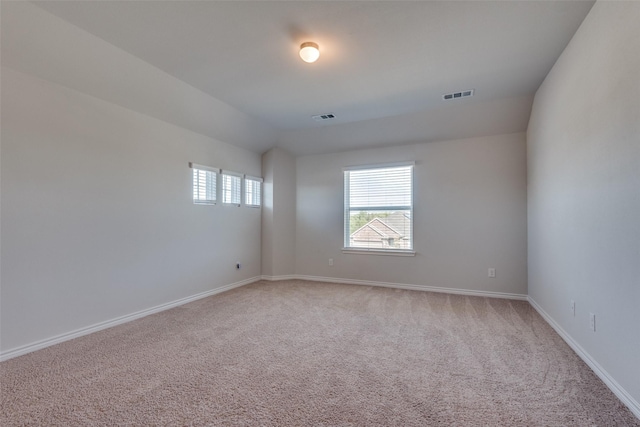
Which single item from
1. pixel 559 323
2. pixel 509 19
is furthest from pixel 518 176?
pixel 509 19

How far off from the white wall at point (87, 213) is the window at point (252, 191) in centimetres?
93

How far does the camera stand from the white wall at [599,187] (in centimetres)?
171

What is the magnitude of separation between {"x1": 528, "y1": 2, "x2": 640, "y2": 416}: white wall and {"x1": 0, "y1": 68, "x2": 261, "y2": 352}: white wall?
4255 millimetres

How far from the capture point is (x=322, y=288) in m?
4.76

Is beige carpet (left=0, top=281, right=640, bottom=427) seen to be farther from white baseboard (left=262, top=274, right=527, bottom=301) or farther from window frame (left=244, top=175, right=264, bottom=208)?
window frame (left=244, top=175, right=264, bottom=208)

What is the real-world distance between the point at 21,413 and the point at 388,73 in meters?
3.85

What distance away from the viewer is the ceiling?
2111 mm

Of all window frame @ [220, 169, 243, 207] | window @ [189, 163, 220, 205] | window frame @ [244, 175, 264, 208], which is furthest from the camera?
window frame @ [244, 175, 264, 208]

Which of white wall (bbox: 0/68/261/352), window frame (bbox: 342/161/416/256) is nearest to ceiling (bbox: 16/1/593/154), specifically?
white wall (bbox: 0/68/261/352)

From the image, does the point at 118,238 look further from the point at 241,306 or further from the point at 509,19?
the point at 509,19

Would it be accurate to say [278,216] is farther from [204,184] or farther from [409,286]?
[409,286]

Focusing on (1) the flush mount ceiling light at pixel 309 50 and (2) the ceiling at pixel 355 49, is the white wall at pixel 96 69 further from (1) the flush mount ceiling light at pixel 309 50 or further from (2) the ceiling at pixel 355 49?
(1) the flush mount ceiling light at pixel 309 50

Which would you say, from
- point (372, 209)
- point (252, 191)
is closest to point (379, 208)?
point (372, 209)

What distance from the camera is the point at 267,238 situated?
17.4 ft
